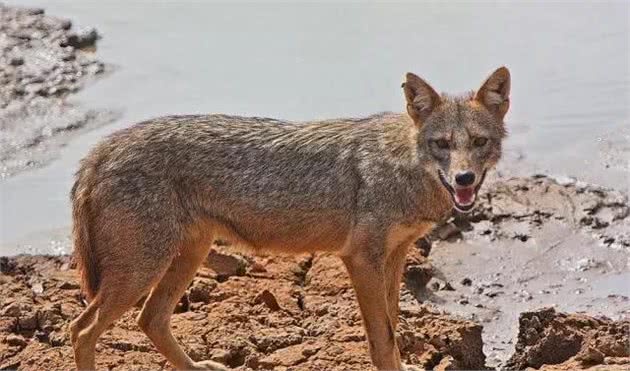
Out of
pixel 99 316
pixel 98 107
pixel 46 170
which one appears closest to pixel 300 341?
pixel 99 316

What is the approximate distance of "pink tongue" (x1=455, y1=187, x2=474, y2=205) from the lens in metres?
9.59

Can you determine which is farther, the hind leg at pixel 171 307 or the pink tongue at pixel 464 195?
the hind leg at pixel 171 307

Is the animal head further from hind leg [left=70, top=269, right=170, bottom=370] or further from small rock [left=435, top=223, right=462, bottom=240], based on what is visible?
small rock [left=435, top=223, right=462, bottom=240]

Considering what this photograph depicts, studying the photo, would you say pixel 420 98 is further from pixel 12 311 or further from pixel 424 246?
pixel 12 311

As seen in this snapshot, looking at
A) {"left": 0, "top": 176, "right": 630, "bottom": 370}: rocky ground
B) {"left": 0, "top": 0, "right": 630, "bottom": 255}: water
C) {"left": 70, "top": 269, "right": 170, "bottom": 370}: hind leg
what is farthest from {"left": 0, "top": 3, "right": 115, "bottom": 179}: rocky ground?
{"left": 70, "top": 269, "right": 170, "bottom": 370}: hind leg

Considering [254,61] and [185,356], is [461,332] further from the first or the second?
[254,61]

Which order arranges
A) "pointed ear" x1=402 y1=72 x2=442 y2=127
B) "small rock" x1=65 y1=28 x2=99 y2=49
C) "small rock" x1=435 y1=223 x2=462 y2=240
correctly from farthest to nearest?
1. "small rock" x1=65 y1=28 x2=99 y2=49
2. "small rock" x1=435 y1=223 x2=462 y2=240
3. "pointed ear" x1=402 y1=72 x2=442 y2=127

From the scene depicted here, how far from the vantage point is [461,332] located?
11.0 m

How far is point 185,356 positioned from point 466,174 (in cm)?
233

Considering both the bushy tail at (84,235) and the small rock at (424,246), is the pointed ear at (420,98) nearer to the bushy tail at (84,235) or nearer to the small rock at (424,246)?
the bushy tail at (84,235)

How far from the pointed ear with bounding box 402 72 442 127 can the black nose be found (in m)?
0.67

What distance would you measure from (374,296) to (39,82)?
9204 mm

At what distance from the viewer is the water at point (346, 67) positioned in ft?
51.2

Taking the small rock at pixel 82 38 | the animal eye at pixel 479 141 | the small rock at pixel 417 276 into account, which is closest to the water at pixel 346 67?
the small rock at pixel 82 38
